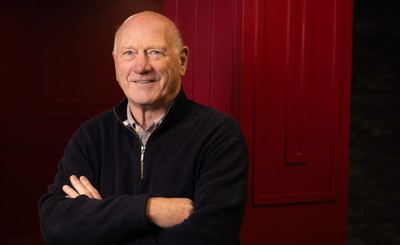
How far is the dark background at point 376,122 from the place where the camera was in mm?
4086

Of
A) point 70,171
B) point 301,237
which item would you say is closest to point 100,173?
point 70,171

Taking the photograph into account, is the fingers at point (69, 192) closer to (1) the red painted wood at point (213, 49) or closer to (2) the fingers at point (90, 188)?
(2) the fingers at point (90, 188)

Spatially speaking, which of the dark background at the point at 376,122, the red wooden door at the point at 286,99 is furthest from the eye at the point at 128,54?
the dark background at the point at 376,122

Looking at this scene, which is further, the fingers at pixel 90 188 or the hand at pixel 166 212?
the fingers at pixel 90 188

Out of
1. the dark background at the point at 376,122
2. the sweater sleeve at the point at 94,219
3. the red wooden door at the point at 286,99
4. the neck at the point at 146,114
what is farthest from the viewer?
the dark background at the point at 376,122

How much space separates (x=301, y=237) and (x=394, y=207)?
2149 mm

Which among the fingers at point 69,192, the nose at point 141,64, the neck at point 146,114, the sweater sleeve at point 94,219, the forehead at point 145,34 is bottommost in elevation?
the sweater sleeve at point 94,219

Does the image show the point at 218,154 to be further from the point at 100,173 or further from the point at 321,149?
the point at 321,149

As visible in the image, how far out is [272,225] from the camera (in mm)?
2242

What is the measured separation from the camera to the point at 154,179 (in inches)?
66.5

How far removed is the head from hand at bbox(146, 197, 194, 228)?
33 cm

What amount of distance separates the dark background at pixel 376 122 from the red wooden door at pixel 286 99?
6.23 feet

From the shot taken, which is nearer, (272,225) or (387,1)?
(272,225)

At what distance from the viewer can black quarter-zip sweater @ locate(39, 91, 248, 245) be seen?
1536 millimetres
